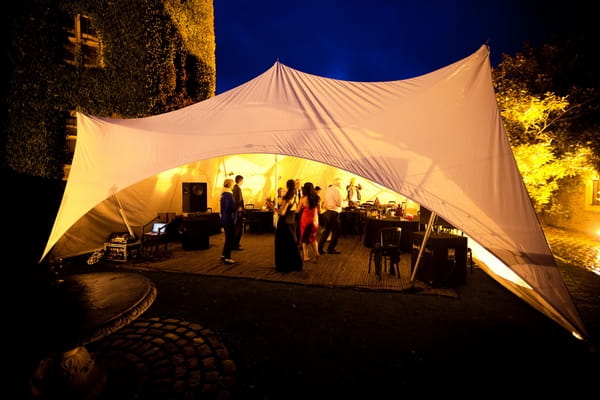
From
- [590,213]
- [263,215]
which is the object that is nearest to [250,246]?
[263,215]

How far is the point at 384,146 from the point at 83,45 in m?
8.96

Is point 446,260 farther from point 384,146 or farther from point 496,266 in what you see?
point 384,146

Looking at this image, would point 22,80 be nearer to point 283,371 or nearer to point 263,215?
point 263,215

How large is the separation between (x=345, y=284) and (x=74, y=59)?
8.98 metres

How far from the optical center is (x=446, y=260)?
5059 mm

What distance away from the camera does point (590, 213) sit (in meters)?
11.1

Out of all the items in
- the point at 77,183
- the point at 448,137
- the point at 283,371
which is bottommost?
the point at 283,371

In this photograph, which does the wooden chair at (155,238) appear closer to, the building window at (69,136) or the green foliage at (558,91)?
the building window at (69,136)

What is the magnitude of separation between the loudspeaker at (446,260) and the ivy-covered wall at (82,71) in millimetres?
8951

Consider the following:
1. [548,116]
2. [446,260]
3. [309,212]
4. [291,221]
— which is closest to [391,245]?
[446,260]

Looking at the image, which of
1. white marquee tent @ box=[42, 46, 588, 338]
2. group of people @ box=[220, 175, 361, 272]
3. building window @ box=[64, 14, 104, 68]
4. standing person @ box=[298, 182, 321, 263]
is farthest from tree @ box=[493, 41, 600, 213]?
building window @ box=[64, 14, 104, 68]

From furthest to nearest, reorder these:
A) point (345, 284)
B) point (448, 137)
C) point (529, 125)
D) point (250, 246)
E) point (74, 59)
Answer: point (529, 125), point (250, 246), point (74, 59), point (345, 284), point (448, 137)

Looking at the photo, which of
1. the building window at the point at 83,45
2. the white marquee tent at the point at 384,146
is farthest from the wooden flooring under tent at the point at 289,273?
the building window at the point at 83,45

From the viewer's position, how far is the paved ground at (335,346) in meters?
2.60
